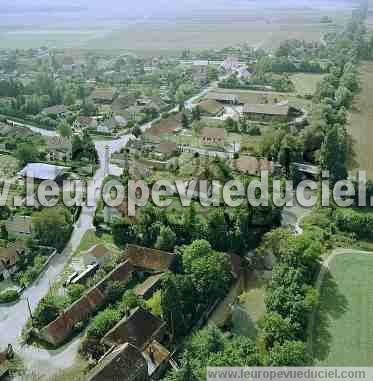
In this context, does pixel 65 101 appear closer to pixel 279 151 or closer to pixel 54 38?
pixel 279 151

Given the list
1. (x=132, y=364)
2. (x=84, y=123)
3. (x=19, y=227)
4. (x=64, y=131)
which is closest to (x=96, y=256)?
(x=19, y=227)

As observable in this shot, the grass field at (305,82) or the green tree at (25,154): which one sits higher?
the grass field at (305,82)

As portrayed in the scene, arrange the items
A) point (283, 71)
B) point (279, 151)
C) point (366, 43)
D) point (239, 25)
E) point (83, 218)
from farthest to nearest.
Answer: point (239, 25)
point (366, 43)
point (283, 71)
point (279, 151)
point (83, 218)

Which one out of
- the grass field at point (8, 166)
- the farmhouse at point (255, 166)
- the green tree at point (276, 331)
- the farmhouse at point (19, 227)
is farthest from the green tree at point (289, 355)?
the grass field at point (8, 166)

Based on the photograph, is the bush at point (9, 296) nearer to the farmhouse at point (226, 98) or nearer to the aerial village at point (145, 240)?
the aerial village at point (145, 240)

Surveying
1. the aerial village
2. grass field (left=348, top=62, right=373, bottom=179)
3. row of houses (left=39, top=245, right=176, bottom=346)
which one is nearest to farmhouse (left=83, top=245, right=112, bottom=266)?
the aerial village

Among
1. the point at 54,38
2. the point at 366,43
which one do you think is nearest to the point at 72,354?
the point at 366,43

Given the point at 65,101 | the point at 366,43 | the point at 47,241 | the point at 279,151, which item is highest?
the point at 366,43

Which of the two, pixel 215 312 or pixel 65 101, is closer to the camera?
pixel 215 312

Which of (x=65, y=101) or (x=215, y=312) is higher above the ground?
(x=65, y=101)
